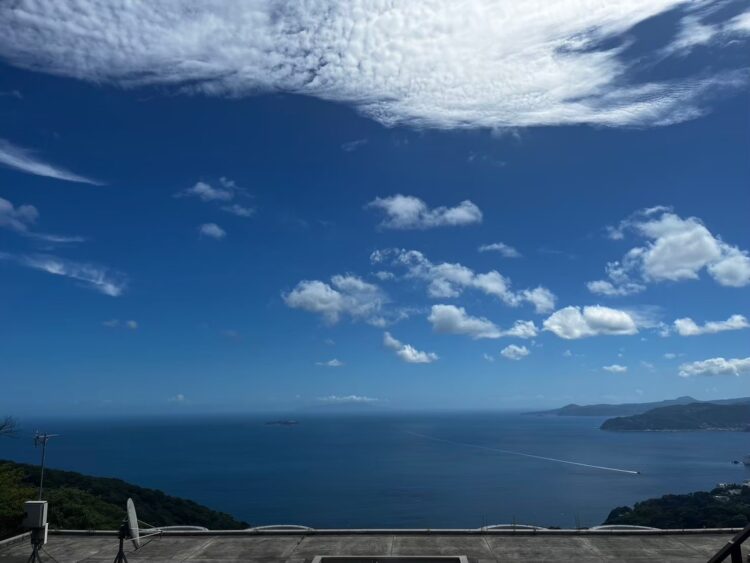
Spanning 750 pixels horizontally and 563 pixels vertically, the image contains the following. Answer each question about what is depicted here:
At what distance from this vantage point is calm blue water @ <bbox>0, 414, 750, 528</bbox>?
7906 centimetres

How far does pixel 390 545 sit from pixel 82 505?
10.1 meters

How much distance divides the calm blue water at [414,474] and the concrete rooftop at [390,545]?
58821 mm

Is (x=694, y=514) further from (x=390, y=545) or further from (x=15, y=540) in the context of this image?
(x=15, y=540)

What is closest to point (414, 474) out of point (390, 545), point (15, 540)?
point (390, 545)

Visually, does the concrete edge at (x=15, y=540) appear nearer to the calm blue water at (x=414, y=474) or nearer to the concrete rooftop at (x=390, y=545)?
the concrete rooftop at (x=390, y=545)

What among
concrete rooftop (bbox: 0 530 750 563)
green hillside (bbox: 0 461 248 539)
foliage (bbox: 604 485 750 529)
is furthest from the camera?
foliage (bbox: 604 485 750 529)

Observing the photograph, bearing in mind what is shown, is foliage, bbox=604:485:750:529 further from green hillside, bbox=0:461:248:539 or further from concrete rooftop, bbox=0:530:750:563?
green hillside, bbox=0:461:248:539

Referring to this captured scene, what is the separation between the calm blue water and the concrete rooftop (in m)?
58.8

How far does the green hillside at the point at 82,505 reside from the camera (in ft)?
48.5

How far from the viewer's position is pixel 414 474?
110500 mm

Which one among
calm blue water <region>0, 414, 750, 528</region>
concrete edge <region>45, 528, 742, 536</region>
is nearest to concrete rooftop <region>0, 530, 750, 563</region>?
concrete edge <region>45, 528, 742, 536</region>

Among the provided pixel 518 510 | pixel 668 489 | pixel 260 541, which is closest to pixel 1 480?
pixel 260 541

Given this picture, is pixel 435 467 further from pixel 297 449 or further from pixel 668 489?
pixel 297 449

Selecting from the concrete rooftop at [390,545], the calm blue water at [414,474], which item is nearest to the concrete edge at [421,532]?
the concrete rooftop at [390,545]
